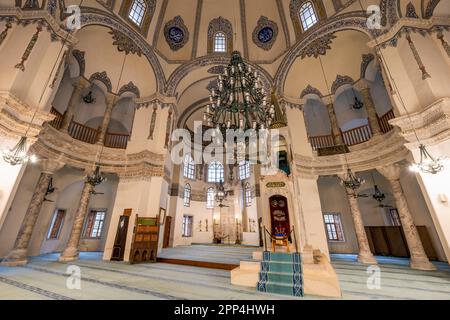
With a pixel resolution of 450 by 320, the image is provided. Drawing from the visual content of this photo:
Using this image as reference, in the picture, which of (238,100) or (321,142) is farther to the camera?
(321,142)

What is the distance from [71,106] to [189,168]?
27.7ft

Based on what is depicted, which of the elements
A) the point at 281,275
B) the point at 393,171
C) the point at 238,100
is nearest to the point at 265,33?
the point at 238,100

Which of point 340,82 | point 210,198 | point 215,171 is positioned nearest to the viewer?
point 340,82

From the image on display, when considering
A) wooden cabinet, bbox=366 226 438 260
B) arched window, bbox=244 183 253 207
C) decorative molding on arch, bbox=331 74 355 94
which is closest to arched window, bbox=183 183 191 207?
arched window, bbox=244 183 253 207

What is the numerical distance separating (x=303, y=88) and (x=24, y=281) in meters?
11.3

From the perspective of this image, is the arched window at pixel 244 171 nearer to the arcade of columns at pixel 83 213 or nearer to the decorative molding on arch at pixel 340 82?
the arcade of columns at pixel 83 213

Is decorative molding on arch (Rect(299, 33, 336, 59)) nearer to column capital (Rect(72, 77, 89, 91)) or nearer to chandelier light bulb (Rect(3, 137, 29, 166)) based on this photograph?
column capital (Rect(72, 77, 89, 91))

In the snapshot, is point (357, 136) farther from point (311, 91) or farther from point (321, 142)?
point (311, 91)

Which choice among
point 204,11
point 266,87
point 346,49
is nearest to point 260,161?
point 266,87

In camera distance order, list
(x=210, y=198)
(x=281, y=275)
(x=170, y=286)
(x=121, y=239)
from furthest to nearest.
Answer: (x=210, y=198) < (x=121, y=239) < (x=170, y=286) < (x=281, y=275)

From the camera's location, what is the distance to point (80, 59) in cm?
779

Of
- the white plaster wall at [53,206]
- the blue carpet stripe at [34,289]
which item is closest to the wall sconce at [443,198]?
the blue carpet stripe at [34,289]
